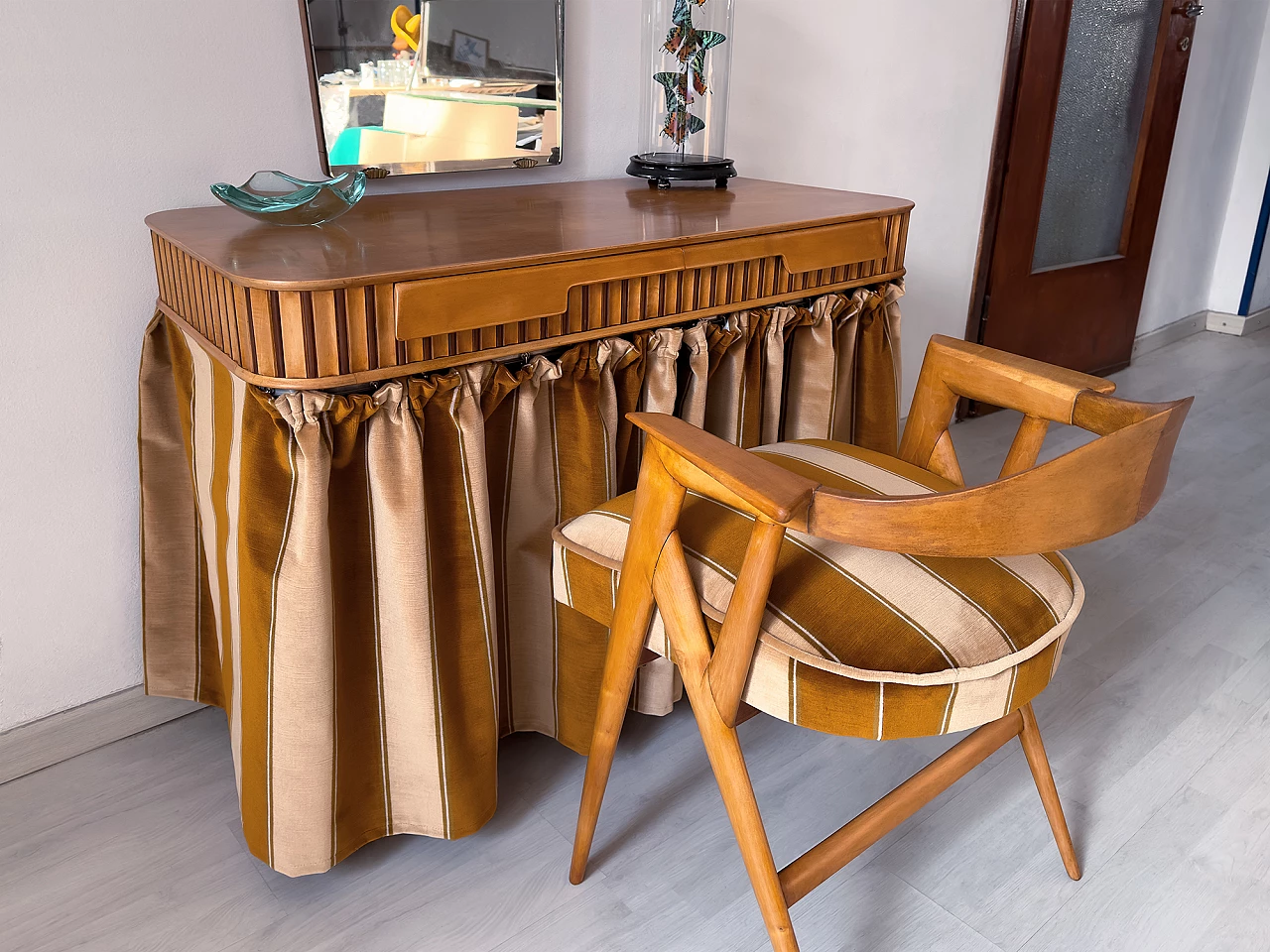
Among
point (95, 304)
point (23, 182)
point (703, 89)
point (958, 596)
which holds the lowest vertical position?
point (958, 596)

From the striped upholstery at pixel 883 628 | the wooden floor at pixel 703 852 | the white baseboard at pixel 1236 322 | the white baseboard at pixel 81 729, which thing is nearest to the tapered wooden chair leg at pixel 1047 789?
the wooden floor at pixel 703 852

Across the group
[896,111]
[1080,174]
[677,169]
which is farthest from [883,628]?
[1080,174]

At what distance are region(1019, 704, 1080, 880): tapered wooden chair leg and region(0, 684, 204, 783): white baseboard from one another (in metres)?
1.36

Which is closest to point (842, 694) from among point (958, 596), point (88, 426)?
point (958, 596)

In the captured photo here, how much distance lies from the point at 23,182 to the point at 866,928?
1.53m

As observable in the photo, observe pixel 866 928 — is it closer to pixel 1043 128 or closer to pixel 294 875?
pixel 294 875

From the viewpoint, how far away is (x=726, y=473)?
0.95m

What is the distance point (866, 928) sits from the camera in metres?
1.32

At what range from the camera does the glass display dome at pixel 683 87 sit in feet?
5.65

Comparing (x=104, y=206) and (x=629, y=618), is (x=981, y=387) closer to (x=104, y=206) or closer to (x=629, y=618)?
(x=629, y=618)

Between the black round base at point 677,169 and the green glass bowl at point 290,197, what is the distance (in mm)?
588

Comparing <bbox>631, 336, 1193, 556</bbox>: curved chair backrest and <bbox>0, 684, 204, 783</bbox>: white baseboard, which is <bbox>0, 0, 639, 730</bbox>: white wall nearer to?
<bbox>0, 684, 204, 783</bbox>: white baseboard

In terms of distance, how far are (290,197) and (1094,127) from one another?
2795mm

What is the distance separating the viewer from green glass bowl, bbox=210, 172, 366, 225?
124 cm
